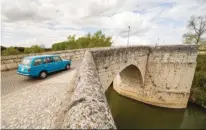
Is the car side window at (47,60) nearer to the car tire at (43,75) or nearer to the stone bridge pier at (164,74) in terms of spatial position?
the car tire at (43,75)

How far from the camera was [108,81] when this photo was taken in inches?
322

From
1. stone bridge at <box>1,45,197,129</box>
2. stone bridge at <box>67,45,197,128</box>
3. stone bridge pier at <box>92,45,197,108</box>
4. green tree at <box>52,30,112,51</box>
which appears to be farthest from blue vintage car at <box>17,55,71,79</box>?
green tree at <box>52,30,112,51</box>

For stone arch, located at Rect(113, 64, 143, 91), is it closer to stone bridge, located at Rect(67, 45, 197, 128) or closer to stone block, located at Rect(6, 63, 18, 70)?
stone bridge, located at Rect(67, 45, 197, 128)

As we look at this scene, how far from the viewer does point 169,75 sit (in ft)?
42.6

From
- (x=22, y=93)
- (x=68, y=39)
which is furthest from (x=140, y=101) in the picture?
(x=68, y=39)

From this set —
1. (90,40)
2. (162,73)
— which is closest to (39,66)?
(162,73)

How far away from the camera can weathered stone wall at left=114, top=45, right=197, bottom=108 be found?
1244 cm

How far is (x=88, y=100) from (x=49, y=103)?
6.73ft

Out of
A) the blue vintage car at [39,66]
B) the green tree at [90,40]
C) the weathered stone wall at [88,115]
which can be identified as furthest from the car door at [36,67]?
the green tree at [90,40]

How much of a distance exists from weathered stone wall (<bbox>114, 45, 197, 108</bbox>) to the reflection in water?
2.54ft

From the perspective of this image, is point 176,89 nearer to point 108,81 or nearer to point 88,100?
point 108,81

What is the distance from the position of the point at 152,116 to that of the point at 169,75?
13.8ft

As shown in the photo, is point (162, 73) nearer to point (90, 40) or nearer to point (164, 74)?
point (164, 74)

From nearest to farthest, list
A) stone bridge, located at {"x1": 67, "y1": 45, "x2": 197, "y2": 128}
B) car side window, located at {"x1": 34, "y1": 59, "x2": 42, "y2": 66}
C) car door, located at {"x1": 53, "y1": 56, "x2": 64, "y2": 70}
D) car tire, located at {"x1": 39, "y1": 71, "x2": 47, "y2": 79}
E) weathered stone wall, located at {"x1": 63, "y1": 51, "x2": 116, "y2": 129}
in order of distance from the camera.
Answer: weathered stone wall, located at {"x1": 63, "y1": 51, "x2": 116, "y2": 129}
car side window, located at {"x1": 34, "y1": 59, "x2": 42, "y2": 66}
car tire, located at {"x1": 39, "y1": 71, "x2": 47, "y2": 79}
car door, located at {"x1": 53, "y1": 56, "x2": 64, "y2": 70}
stone bridge, located at {"x1": 67, "y1": 45, "x2": 197, "y2": 128}
